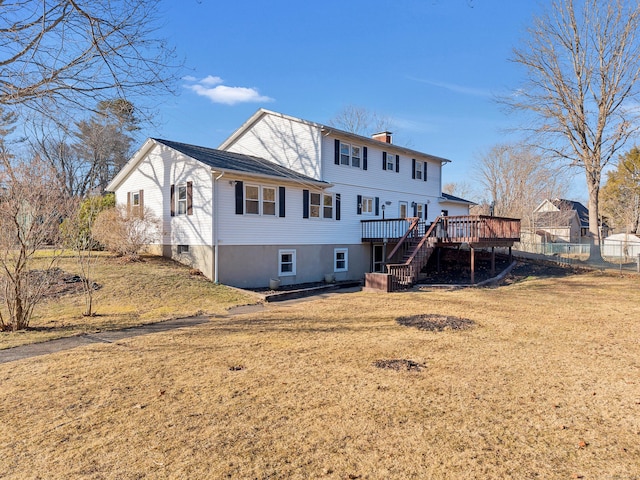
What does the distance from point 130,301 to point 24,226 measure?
3814 millimetres

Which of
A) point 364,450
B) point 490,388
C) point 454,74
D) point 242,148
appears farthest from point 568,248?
point 364,450

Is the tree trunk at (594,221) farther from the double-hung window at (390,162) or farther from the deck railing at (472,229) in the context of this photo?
the double-hung window at (390,162)

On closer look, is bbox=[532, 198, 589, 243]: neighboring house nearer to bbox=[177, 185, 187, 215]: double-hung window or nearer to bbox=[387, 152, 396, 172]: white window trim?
bbox=[387, 152, 396, 172]: white window trim

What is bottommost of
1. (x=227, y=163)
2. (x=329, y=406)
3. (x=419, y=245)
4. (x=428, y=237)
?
(x=329, y=406)

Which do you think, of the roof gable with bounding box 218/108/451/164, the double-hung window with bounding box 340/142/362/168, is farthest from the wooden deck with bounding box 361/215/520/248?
the roof gable with bounding box 218/108/451/164

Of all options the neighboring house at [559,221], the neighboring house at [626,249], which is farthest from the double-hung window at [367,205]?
the neighboring house at [559,221]

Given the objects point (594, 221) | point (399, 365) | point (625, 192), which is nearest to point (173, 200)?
point (399, 365)

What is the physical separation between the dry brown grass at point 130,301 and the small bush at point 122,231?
2.17 feet

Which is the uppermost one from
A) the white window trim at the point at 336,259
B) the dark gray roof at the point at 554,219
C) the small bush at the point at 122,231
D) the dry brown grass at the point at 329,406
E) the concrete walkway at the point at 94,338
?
the dark gray roof at the point at 554,219

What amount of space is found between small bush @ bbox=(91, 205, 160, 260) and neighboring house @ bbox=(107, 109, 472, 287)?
0.83m

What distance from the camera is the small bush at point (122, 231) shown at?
49.9ft

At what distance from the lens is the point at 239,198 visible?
46.7 ft

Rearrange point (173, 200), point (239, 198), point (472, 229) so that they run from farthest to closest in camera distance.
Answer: point (472, 229) → point (173, 200) → point (239, 198)

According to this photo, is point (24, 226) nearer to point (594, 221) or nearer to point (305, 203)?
point (305, 203)
